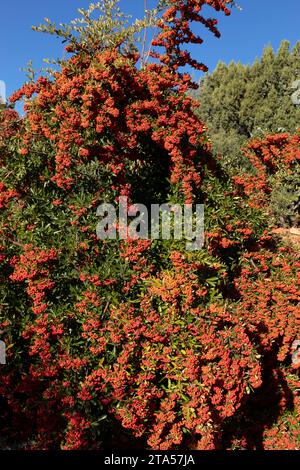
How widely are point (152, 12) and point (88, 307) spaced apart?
6.25 meters

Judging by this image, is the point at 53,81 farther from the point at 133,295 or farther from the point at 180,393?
the point at 180,393

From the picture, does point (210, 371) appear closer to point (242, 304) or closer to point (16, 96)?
point (242, 304)

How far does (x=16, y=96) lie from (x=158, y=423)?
4.59 meters

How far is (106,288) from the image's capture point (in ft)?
15.2

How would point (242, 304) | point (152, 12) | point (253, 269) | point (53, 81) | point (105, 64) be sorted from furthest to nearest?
point (152, 12) → point (253, 269) → point (242, 304) → point (53, 81) → point (105, 64)

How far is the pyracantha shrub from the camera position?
14.3ft

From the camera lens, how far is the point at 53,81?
5.22m

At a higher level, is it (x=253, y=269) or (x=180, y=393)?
(x=253, y=269)

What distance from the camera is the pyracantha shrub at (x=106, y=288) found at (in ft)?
14.3

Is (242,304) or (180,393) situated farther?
(242,304)

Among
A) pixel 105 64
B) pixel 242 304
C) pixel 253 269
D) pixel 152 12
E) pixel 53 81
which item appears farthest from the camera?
pixel 152 12
